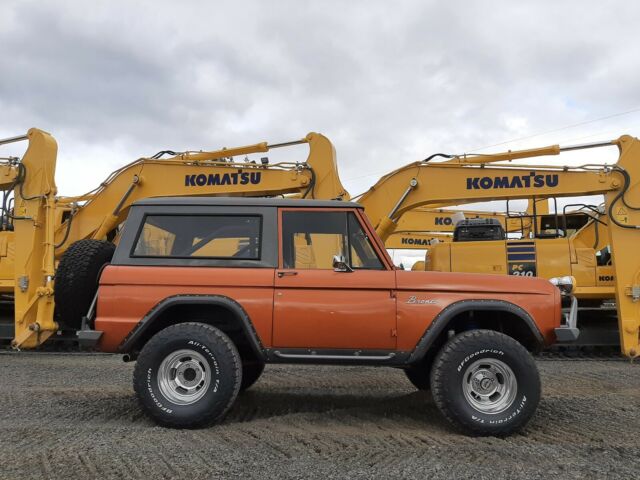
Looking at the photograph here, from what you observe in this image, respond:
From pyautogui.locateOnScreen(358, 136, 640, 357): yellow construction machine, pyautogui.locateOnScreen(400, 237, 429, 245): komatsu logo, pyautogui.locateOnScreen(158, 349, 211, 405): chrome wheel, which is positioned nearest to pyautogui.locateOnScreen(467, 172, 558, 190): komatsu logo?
pyautogui.locateOnScreen(358, 136, 640, 357): yellow construction machine

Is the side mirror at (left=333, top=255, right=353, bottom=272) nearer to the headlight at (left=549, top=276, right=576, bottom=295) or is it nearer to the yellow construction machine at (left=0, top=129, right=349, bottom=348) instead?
the headlight at (left=549, top=276, right=576, bottom=295)

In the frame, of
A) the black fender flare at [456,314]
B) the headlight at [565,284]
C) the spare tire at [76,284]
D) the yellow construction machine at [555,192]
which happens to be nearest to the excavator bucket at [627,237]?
the yellow construction machine at [555,192]

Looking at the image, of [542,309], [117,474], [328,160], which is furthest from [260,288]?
[328,160]

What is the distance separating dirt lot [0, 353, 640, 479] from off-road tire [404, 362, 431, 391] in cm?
13

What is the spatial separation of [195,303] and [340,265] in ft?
4.28

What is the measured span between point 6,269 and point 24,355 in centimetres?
178

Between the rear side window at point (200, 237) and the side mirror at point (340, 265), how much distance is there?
72cm

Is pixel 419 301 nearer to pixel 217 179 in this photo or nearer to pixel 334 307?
pixel 334 307

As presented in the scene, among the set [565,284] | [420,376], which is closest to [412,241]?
[420,376]

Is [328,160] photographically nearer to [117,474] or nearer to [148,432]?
[148,432]

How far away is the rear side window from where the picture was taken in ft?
15.4

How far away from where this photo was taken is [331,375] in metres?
6.96

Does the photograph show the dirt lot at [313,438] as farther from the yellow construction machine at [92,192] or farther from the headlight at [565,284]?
the yellow construction machine at [92,192]

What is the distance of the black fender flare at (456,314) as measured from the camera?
4.35 meters
